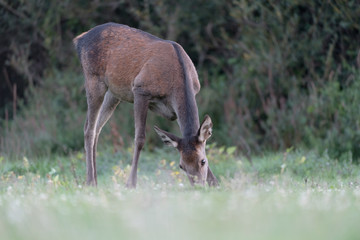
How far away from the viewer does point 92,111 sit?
361 inches

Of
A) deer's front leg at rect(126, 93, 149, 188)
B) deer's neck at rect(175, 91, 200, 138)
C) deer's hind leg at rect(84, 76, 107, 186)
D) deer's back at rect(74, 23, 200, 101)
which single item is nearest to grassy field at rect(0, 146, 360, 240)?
deer's neck at rect(175, 91, 200, 138)

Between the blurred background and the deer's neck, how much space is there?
3.68 meters

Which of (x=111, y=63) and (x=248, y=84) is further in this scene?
(x=248, y=84)

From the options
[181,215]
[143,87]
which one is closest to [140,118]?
[143,87]

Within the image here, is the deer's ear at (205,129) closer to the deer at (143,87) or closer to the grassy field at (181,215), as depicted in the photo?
the deer at (143,87)

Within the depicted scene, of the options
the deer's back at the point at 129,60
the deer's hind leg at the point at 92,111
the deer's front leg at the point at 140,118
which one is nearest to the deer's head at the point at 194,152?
the deer's front leg at the point at 140,118

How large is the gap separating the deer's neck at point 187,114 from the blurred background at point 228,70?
12.1ft

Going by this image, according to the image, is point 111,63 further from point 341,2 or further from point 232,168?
point 341,2

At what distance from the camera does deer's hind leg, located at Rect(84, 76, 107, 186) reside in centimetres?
913

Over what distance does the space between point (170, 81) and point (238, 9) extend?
20.8 ft

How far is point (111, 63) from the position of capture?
906 centimetres

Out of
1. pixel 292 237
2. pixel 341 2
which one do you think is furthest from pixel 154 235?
pixel 341 2

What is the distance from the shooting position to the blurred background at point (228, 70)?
488 inches

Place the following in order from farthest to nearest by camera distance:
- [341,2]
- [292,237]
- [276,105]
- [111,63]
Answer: [276,105], [341,2], [111,63], [292,237]
